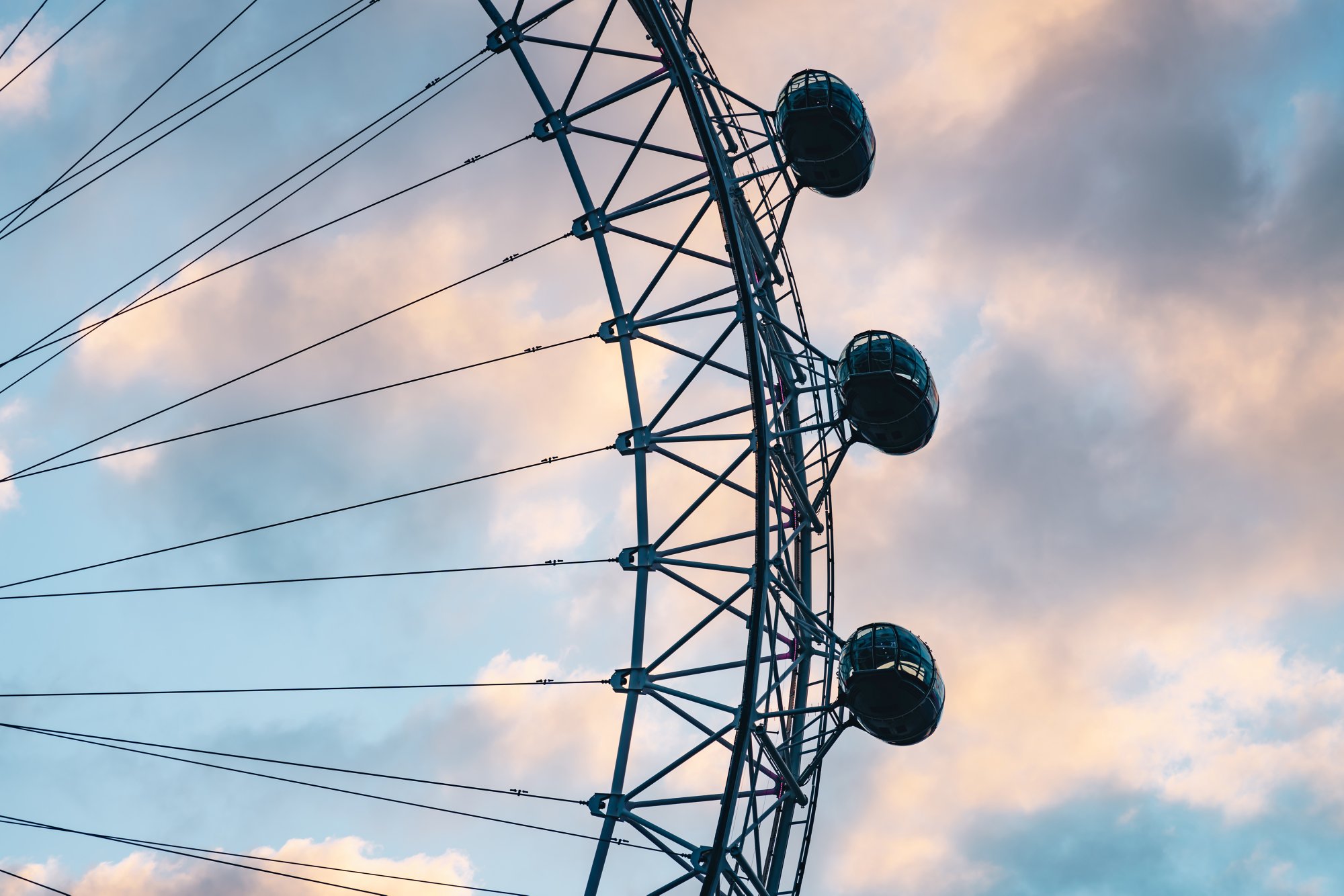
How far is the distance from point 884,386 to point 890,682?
5.14 metres

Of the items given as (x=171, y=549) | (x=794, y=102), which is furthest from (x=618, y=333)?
(x=171, y=549)

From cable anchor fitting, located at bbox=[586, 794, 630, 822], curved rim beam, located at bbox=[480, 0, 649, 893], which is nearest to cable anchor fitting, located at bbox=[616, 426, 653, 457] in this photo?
curved rim beam, located at bbox=[480, 0, 649, 893]

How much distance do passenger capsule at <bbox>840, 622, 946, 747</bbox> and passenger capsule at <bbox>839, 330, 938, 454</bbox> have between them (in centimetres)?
374

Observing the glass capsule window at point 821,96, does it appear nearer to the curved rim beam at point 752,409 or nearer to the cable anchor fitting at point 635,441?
the curved rim beam at point 752,409

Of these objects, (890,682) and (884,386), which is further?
(884,386)

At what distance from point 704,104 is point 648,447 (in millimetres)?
→ 5532

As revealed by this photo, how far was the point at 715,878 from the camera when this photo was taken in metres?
19.4

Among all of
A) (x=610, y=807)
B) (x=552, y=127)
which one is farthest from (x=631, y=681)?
(x=552, y=127)

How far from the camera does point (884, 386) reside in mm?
23641

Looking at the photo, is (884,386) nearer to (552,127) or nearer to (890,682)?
(890,682)

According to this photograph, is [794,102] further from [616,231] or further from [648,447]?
[648,447]

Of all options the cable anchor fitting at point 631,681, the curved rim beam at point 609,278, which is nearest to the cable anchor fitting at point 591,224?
the curved rim beam at point 609,278

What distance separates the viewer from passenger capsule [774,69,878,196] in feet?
81.1

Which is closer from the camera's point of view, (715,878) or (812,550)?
(715,878)
